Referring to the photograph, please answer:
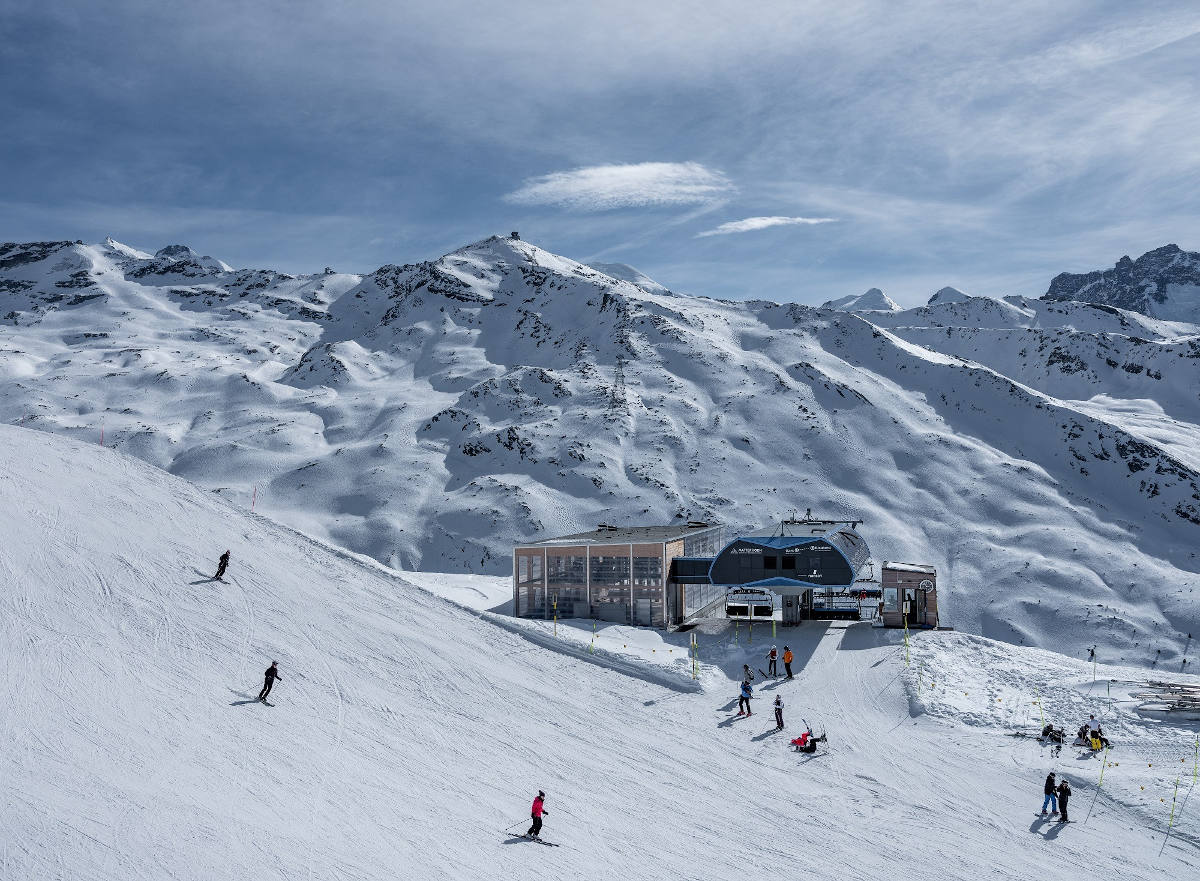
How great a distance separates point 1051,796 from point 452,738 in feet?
53.4

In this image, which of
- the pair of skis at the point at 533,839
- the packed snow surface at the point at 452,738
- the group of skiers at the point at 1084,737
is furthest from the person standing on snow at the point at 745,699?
the pair of skis at the point at 533,839

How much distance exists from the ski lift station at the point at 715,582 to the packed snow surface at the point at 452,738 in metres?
3.48

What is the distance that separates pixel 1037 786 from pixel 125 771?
923 inches

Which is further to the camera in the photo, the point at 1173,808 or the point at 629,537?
the point at 629,537

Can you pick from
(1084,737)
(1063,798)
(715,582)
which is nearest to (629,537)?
(715,582)

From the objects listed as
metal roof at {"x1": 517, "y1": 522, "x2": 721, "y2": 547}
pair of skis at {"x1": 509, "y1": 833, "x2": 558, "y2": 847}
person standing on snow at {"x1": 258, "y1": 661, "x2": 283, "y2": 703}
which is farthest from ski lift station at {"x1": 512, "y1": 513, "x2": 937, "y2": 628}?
pair of skis at {"x1": 509, "y1": 833, "x2": 558, "y2": 847}

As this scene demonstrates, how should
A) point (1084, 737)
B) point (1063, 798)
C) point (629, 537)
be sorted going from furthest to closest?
1. point (629, 537)
2. point (1084, 737)
3. point (1063, 798)

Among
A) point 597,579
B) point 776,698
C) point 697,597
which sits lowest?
point 776,698

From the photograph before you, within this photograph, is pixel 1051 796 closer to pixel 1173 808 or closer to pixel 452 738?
pixel 1173 808

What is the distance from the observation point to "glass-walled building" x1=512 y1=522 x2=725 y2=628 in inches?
1527

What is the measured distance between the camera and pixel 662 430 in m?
102

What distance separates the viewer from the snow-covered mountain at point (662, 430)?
81625 millimetres

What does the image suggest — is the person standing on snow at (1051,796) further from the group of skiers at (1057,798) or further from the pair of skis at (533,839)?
the pair of skis at (533,839)

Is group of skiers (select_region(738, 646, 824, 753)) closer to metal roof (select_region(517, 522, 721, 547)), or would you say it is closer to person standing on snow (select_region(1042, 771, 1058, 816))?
person standing on snow (select_region(1042, 771, 1058, 816))
